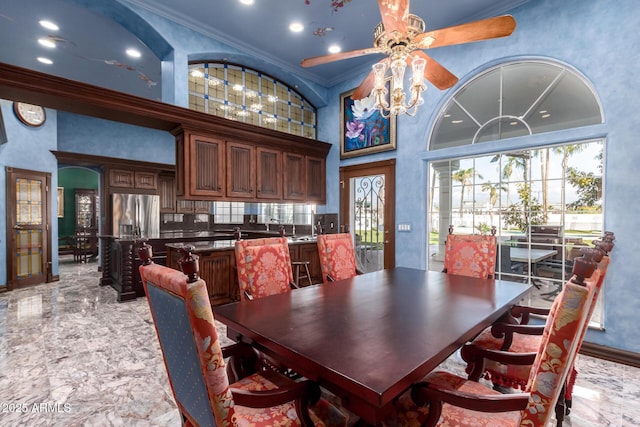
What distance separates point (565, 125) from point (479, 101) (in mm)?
947

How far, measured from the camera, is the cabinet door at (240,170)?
424 centimetres

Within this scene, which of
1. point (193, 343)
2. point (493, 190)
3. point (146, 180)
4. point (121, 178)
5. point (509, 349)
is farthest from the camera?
point (146, 180)

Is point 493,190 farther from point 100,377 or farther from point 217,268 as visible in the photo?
point 100,377

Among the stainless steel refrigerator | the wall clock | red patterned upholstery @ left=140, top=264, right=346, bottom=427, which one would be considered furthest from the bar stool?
the wall clock

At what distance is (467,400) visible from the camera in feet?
3.16

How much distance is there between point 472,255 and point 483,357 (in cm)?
154

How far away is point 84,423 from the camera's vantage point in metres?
1.81

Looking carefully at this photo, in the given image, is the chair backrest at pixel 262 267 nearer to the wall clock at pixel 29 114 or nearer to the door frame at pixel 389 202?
the door frame at pixel 389 202

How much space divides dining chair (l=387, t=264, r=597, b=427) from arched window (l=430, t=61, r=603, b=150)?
9.38 ft

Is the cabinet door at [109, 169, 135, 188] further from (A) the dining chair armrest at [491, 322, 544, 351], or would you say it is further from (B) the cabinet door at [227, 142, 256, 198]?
(A) the dining chair armrest at [491, 322, 544, 351]

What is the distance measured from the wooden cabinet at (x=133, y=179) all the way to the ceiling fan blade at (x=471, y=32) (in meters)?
6.65

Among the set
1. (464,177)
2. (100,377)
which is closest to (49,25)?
(100,377)

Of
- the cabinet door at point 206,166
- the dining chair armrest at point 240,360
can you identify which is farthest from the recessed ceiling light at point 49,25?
the dining chair armrest at point 240,360

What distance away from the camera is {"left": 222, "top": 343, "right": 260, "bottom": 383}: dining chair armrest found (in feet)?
4.61
